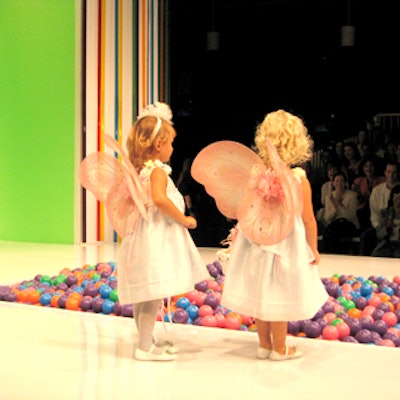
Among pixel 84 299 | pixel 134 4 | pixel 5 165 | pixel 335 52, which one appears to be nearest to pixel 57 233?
pixel 5 165

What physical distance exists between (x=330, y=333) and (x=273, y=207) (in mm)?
869

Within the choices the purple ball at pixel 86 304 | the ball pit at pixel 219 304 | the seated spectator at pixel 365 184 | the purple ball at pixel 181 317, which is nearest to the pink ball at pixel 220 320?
the ball pit at pixel 219 304

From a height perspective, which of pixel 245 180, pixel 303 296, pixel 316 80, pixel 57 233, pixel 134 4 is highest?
pixel 134 4

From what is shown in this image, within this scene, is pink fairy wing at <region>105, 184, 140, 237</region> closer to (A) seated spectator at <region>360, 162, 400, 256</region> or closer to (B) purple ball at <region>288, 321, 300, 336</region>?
(B) purple ball at <region>288, 321, 300, 336</region>

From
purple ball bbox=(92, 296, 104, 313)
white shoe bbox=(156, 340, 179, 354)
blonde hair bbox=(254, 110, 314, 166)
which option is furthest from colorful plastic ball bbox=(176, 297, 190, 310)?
blonde hair bbox=(254, 110, 314, 166)

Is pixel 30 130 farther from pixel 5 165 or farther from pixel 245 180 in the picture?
pixel 245 180

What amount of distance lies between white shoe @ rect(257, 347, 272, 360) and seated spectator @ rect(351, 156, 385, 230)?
5007 mm

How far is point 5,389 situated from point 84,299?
5.46 feet

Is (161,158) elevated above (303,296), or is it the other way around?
(161,158)

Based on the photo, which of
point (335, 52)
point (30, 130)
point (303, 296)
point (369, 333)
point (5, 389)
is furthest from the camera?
point (30, 130)

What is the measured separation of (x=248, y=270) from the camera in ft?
10.2

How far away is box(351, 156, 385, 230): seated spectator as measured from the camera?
790 centimetres

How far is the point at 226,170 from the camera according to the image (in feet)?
10.7

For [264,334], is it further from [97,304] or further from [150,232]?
[97,304]
